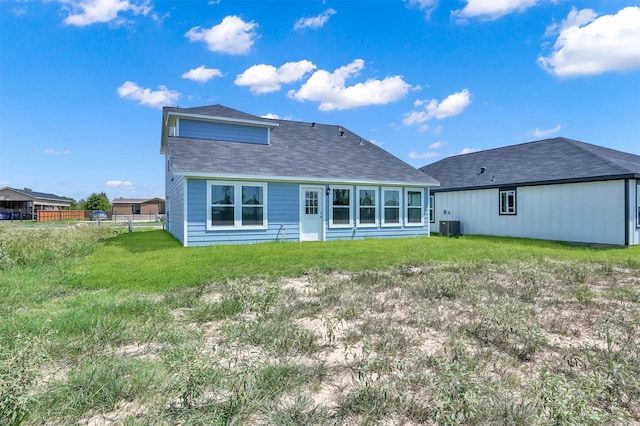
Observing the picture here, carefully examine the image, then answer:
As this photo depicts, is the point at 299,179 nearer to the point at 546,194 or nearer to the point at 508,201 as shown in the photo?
the point at 508,201

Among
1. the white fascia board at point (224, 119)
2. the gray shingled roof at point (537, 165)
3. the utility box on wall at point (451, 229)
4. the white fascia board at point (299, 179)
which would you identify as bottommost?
the utility box on wall at point (451, 229)

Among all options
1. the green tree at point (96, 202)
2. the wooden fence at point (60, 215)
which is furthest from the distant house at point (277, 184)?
the green tree at point (96, 202)

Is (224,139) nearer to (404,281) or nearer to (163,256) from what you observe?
(163,256)

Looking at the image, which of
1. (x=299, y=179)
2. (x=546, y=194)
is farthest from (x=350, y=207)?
(x=546, y=194)

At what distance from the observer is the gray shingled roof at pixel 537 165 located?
13922mm

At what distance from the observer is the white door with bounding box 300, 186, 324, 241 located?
14.0 metres

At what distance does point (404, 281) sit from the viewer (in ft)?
22.0

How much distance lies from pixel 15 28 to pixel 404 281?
47.9 ft

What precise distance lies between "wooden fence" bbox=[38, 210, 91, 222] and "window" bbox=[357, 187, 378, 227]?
144 ft

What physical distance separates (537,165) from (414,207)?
22.1 feet

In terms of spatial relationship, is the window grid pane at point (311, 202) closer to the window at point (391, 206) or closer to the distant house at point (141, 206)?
the window at point (391, 206)

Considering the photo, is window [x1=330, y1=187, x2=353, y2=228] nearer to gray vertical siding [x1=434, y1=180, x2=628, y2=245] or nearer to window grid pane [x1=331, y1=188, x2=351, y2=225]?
window grid pane [x1=331, y1=188, x2=351, y2=225]

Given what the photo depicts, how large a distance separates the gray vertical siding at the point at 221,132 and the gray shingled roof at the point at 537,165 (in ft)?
37.0

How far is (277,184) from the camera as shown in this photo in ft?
44.1
